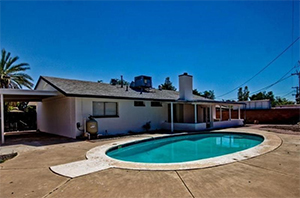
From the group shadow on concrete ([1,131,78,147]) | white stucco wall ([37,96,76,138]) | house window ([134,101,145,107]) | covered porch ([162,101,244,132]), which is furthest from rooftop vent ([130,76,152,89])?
shadow on concrete ([1,131,78,147])

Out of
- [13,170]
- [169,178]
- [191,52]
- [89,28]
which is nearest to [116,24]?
[89,28]

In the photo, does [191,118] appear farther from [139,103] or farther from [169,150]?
[169,150]

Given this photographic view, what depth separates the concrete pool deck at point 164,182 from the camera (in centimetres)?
350

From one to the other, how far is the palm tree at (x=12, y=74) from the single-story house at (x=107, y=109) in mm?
5929

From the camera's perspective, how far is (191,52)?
1747cm

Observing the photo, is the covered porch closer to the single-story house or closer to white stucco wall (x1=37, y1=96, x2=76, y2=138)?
the single-story house

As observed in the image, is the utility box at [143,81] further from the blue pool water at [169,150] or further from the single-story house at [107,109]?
the blue pool water at [169,150]

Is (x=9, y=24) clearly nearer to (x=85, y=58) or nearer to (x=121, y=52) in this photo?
(x=85, y=58)

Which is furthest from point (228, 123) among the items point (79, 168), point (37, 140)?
point (79, 168)

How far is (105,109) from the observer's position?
12742 mm

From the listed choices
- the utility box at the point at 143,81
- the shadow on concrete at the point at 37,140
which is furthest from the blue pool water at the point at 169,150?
the utility box at the point at 143,81

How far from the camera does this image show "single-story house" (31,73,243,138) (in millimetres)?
11461

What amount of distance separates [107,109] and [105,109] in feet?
0.53

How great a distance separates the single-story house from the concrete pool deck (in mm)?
6163
